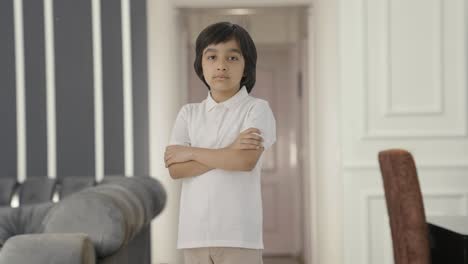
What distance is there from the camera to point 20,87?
4551 mm

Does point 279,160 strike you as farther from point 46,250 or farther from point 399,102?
point 46,250

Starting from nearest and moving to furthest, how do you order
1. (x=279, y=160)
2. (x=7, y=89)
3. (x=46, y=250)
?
(x=46, y=250), (x=7, y=89), (x=279, y=160)

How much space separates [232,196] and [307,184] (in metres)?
4.09

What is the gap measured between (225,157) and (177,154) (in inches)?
6.0

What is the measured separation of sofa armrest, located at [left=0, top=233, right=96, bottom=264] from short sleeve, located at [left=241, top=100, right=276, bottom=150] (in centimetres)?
54

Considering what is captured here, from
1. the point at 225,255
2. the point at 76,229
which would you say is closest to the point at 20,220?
the point at 76,229

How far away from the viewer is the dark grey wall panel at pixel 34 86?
14.9 feet

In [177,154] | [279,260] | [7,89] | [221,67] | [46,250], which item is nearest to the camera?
[221,67]

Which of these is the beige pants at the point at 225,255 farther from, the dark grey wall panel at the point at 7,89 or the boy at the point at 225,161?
the dark grey wall panel at the point at 7,89

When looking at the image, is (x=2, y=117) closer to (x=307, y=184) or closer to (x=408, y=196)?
(x=307, y=184)

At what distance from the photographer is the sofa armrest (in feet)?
5.67

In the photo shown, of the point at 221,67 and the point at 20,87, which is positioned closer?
the point at 221,67

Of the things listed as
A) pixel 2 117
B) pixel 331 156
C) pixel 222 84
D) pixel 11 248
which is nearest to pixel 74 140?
pixel 2 117

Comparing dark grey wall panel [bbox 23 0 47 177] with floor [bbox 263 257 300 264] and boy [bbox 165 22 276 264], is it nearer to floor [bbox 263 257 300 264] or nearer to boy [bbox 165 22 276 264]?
floor [bbox 263 257 300 264]
